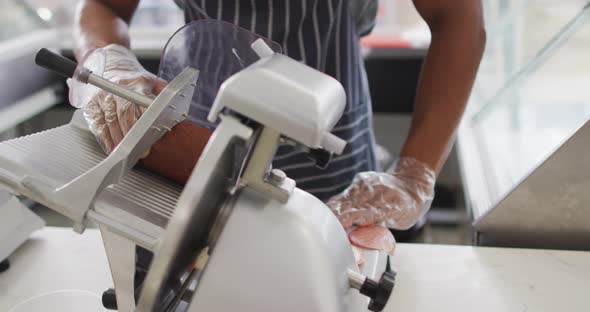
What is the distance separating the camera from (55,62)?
0.71 metres

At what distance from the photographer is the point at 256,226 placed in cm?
61

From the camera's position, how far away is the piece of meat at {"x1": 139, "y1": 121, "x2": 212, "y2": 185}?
698mm

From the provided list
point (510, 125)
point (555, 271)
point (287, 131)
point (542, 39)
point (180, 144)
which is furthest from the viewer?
point (510, 125)

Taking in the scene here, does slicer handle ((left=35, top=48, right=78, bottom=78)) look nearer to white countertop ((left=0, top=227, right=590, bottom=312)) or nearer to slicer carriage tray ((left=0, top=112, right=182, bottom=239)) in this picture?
slicer carriage tray ((left=0, top=112, right=182, bottom=239))

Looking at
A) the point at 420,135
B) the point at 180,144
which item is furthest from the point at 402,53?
the point at 180,144

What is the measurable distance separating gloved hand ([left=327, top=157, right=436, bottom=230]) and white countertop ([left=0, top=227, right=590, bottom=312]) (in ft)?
0.25

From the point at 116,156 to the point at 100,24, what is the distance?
858mm

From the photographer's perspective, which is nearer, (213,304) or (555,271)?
→ (213,304)

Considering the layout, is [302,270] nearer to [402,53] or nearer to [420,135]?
[420,135]

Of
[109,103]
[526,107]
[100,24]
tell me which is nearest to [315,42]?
[100,24]

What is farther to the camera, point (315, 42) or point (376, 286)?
point (315, 42)

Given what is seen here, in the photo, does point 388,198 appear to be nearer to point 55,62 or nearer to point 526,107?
point 55,62

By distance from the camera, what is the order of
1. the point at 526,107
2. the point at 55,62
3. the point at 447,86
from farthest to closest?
the point at 526,107 → the point at 447,86 → the point at 55,62

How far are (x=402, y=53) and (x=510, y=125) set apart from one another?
2.93 ft
